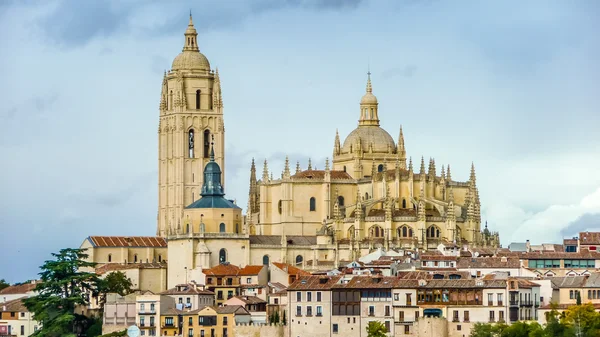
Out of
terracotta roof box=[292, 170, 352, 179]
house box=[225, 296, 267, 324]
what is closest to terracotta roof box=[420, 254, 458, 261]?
house box=[225, 296, 267, 324]

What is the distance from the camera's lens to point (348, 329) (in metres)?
101

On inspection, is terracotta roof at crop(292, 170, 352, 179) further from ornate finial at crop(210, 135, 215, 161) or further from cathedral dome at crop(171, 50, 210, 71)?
cathedral dome at crop(171, 50, 210, 71)

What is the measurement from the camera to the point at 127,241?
130375 mm

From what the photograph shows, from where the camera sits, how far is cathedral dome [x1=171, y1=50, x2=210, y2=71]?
458 ft

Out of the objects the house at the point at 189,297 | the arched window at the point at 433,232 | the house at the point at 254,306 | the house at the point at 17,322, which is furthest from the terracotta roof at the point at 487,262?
the house at the point at 17,322

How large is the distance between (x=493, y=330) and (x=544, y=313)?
5.30 meters

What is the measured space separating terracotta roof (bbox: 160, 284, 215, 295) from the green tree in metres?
4.45

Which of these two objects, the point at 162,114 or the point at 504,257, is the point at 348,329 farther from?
the point at 162,114

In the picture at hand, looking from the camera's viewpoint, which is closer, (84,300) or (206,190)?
(84,300)

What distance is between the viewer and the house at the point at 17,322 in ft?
381

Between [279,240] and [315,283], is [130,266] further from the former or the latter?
[315,283]

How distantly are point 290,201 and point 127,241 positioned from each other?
31.9 ft

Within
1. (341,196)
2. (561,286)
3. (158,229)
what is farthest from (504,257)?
(158,229)

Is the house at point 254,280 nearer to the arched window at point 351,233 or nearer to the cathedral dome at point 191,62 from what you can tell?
the arched window at point 351,233
